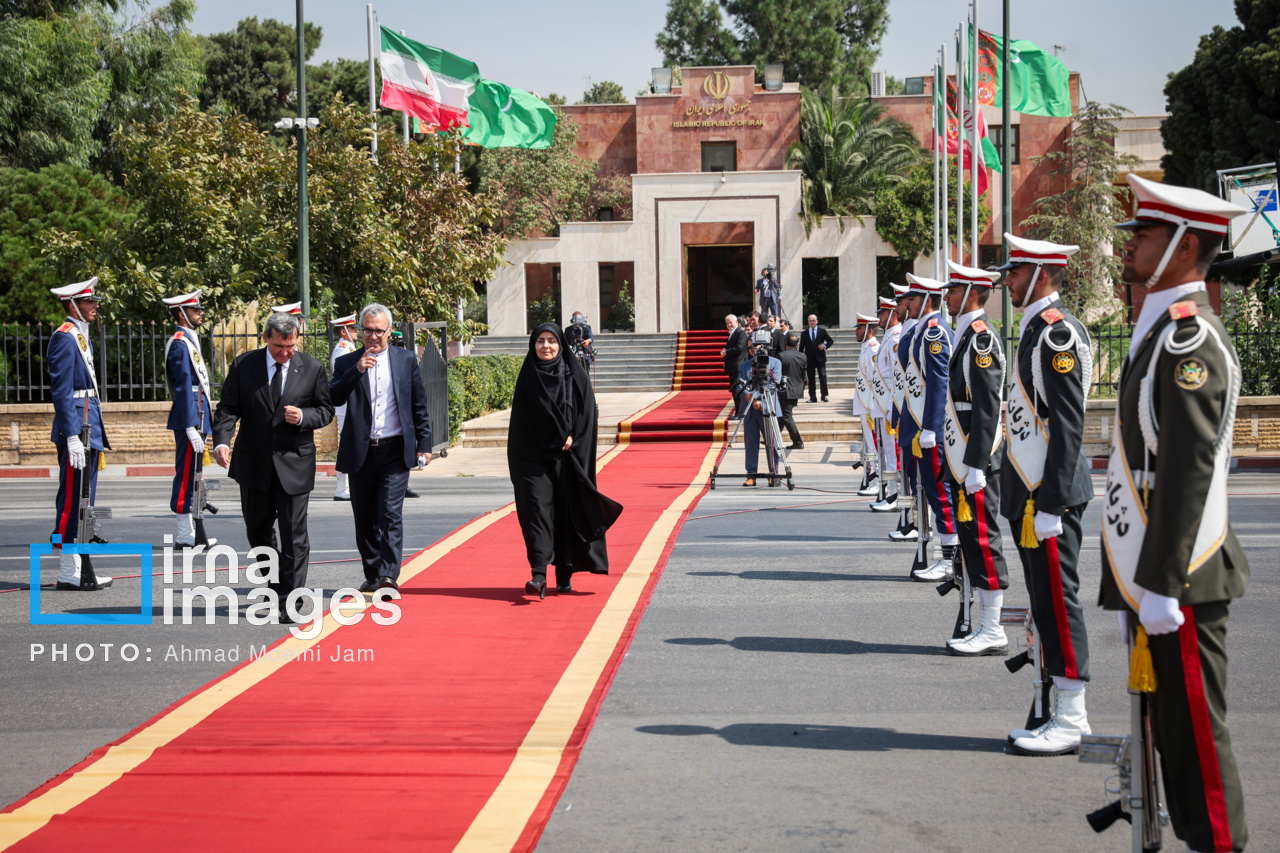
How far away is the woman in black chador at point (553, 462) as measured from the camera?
858cm

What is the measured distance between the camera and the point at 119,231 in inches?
935

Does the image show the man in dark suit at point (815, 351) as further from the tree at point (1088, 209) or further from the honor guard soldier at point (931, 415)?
the honor guard soldier at point (931, 415)

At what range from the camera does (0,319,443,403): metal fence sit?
19.6m

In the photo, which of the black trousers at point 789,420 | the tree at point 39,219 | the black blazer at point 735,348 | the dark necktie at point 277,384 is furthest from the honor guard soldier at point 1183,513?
the tree at point 39,219

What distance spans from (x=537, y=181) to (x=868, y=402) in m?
29.9

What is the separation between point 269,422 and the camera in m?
8.03

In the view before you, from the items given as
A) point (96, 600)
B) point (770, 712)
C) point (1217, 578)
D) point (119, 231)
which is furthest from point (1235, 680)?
point (119, 231)

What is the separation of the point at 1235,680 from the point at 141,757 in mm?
5270

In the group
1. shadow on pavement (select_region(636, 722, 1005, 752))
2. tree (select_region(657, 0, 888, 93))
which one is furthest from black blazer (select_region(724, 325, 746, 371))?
tree (select_region(657, 0, 888, 93))

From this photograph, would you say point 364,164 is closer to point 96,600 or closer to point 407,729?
A: point 96,600

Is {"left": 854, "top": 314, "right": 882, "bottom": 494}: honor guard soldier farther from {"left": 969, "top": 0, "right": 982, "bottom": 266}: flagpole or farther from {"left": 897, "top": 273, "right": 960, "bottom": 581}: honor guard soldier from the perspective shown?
{"left": 969, "top": 0, "right": 982, "bottom": 266}: flagpole

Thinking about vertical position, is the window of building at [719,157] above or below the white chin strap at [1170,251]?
above

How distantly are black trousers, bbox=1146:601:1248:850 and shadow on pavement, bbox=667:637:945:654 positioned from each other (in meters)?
3.60

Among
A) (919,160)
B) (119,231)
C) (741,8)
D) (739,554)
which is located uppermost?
(741,8)
